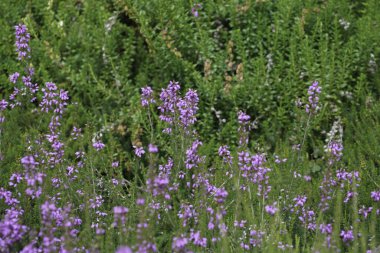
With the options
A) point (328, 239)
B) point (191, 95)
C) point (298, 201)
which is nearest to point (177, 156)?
point (191, 95)

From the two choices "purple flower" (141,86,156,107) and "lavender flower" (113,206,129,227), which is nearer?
"lavender flower" (113,206,129,227)

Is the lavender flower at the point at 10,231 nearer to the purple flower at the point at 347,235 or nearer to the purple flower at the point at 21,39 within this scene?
the purple flower at the point at 21,39

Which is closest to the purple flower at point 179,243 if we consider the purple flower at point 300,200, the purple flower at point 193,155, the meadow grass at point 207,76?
the purple flower at point 193,155

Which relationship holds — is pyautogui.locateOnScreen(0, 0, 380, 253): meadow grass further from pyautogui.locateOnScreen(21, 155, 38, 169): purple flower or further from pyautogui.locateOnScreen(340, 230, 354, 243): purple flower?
pyautogui.locateOnScreen(21, 155, 38, 169): purple flower

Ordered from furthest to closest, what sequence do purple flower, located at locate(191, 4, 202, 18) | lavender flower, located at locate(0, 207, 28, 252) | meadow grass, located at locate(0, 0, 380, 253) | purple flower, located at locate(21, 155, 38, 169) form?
1. purple flower, located at locate(191, 4, 202, 18)
2. meadow grass, located at locate(0, 0, 380, 253)
3. purple flower, located at locate(21, 155, 38, 169)
4. lavender flower, located at locate(0, 207, 28, 252)

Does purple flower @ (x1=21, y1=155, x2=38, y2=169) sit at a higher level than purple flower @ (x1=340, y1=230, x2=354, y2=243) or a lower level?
higher

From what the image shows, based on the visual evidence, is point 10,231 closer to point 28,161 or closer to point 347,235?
point 28,161

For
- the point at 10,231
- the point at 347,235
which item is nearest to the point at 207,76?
the point at 347,235

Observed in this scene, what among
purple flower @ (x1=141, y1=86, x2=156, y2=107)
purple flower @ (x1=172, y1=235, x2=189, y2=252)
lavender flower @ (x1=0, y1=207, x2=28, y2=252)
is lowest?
purple flower @ (x1=172, y1=235, x2=189, y2=252)

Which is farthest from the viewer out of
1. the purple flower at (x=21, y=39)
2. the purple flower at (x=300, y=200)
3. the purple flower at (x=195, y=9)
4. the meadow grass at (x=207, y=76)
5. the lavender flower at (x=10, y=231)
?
the purple flower at (x=195, y=9)

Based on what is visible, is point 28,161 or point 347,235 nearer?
point 28,161

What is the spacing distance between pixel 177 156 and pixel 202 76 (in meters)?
1.67

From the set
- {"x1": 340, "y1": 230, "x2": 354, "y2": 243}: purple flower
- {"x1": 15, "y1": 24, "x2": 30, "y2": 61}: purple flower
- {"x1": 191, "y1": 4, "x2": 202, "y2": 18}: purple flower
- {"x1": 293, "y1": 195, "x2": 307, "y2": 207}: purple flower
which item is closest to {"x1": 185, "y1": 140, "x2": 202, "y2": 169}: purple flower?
{"x1": 293, "y1": 195, "x2": 307, "y2": 207}: purple flower

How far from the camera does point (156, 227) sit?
3355mm
